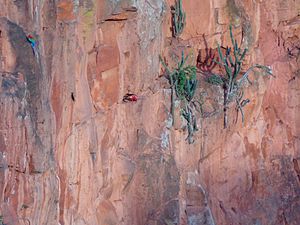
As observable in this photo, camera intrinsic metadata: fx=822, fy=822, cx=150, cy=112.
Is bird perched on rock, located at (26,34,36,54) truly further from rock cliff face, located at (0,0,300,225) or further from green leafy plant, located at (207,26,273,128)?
green leafy plant, located at (207,26,273,128)

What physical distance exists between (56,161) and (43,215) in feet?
1.88

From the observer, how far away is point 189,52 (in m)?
10.3

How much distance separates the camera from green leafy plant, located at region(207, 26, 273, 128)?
1033 cm

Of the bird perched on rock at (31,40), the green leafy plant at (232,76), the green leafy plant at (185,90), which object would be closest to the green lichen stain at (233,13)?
the green leafy plant at (232,76)

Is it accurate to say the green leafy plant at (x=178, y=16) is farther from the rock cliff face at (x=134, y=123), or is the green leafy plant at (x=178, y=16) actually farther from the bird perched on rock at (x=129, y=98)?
the bird perched on rock at (x=129, y=98)

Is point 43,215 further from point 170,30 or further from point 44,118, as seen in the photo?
point 170,30

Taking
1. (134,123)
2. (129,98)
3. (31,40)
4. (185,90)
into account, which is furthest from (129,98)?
(31,40)

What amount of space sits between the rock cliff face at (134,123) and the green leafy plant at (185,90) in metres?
0.10

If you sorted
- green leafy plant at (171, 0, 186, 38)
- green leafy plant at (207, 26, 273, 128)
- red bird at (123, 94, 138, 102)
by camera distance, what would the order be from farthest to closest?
green leafy plant at (207, 26, 273, 128) < green leafy plant at (171, 0, 186, 38) < red bird at (123, 94, 138, 102)

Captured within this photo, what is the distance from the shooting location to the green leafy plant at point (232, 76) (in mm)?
10328

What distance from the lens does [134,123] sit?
920 cm

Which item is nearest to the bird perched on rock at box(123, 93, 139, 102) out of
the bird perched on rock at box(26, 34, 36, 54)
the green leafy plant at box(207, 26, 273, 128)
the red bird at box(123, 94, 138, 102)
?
the red bird at box(123, 94, 138, 102)

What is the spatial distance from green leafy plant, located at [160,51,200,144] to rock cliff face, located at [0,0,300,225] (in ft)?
0.31

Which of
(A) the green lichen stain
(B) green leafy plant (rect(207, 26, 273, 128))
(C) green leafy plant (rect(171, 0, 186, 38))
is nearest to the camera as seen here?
(C) green leafy plant (rect(171, 0, 186, 38))
